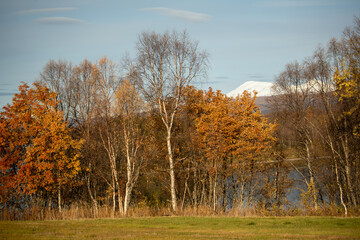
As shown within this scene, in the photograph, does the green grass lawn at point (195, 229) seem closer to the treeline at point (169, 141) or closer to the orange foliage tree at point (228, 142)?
the treeline at point (169, 141)

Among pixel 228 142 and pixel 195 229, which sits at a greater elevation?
pixel 228 142

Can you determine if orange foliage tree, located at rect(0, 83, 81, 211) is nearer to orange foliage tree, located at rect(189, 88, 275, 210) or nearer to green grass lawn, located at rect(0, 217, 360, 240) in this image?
orange foliage tree, located at rect(189, 88, 275, 210)

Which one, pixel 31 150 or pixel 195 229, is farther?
pixel 31 150

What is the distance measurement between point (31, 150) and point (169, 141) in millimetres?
9859

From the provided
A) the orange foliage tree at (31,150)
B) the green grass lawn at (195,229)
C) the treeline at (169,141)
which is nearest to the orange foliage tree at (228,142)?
the treeline at (169,141)

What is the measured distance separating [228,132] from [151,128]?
22.0ft

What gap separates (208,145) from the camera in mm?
28797

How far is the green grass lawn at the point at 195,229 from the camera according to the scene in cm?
1174

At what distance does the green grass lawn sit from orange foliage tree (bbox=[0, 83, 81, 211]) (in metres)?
12.0

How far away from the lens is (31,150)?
83.6 ft

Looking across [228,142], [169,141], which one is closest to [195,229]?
[169,141]

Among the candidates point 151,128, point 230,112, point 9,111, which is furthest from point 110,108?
point 230,112

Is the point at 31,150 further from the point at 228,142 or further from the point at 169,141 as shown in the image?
the point at 228,142

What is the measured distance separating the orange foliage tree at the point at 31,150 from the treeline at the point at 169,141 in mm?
82
